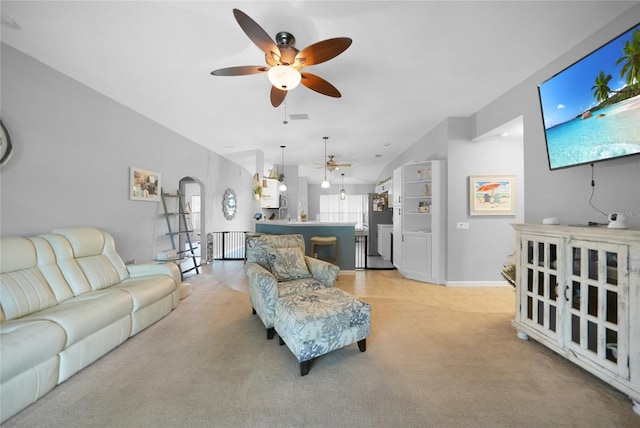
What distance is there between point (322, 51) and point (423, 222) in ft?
12.9

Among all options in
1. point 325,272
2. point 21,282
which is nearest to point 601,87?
point 325,272

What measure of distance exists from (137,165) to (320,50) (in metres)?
A: 3.55

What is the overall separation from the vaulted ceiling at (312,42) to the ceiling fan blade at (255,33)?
29cm

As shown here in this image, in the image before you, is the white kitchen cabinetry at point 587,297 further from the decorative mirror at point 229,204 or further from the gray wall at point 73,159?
the decorative mirror at point 229,204

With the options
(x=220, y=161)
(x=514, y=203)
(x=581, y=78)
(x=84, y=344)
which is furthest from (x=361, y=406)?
(x=220, y=161)

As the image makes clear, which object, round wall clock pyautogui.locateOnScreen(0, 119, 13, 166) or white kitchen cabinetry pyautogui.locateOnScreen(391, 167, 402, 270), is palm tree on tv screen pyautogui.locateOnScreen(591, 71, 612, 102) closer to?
white kitchen cabinetry pyautogui.locateOnScreen(391, 167, 402, 270)

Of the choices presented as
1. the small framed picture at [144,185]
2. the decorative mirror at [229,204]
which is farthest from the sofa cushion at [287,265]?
the decorative mirror at [229,204]

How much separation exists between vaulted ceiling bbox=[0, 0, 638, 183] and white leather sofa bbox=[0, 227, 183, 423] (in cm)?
183

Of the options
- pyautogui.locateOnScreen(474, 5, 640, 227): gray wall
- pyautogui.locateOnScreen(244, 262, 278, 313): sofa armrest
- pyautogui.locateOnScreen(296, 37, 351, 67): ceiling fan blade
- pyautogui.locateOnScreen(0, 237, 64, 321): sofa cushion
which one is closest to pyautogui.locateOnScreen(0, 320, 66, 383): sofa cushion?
pyautogui.locateOnScreen(0, 237, 64, 321): sofa cushion

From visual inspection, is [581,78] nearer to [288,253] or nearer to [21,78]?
[288,253]

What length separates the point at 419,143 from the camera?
5.23 meters

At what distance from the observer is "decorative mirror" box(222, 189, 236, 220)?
6977 mm

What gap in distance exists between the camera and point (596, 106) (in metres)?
1.83

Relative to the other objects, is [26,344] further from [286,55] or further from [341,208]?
[341,208]
